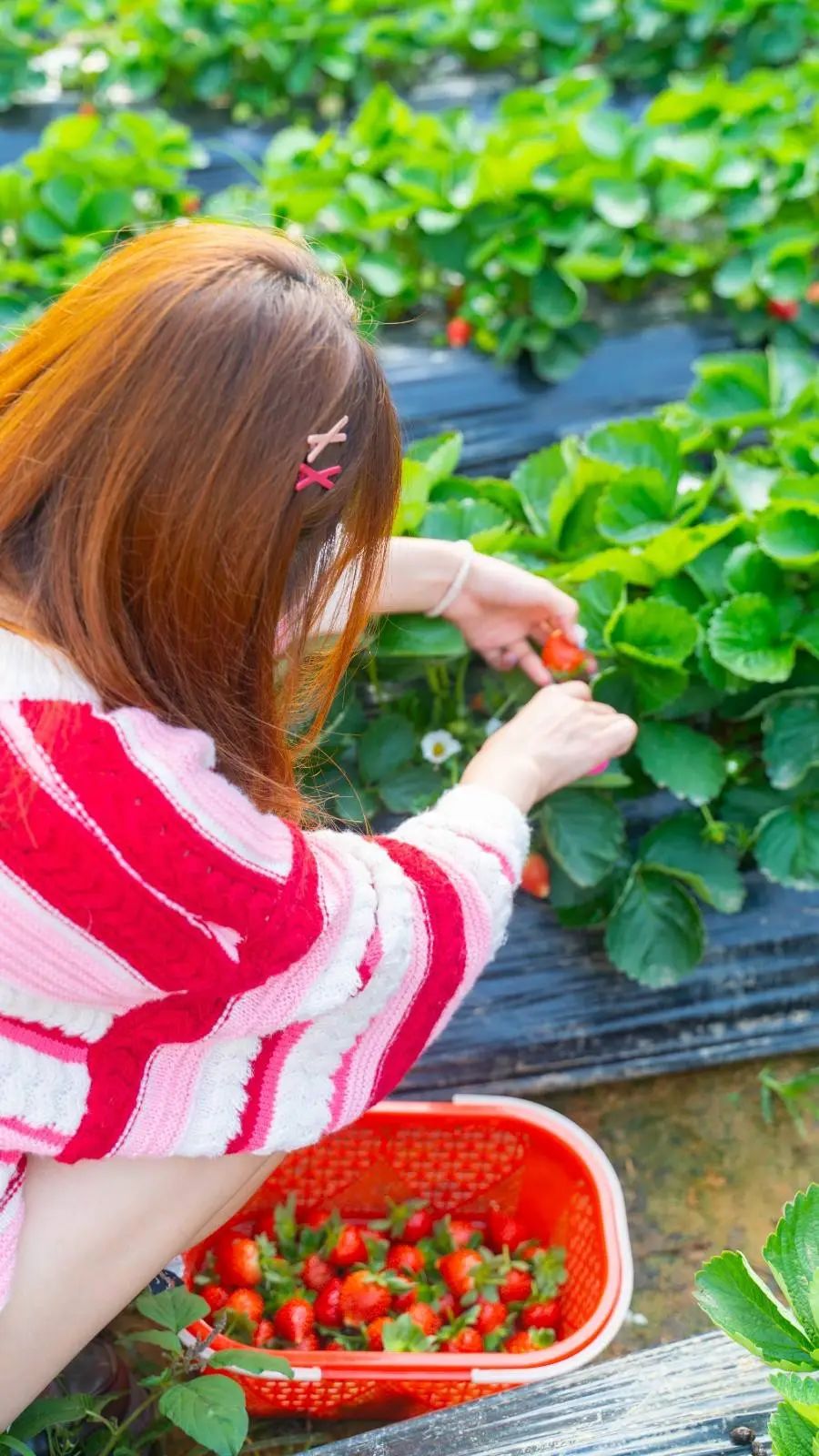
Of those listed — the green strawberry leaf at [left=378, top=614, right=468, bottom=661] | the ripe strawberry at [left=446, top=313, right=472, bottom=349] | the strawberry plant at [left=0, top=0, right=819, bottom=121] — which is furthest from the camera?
the strawberry plant at [left=0, top=0, right=819, bottom=121]

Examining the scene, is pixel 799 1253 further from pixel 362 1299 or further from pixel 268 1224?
pixel 268 1224

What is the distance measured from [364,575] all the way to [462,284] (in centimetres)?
169

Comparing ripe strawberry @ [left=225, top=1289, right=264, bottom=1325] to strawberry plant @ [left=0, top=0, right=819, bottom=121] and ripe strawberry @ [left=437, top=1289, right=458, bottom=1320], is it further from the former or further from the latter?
strawberry plant @ [left=0, top=0, right=819, bottom=121]

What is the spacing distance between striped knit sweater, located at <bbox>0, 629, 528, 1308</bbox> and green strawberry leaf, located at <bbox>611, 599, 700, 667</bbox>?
0.34 m

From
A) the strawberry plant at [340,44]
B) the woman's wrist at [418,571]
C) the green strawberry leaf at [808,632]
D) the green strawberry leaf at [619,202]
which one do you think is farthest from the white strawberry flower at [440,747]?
the strawberry plant at [340,44]

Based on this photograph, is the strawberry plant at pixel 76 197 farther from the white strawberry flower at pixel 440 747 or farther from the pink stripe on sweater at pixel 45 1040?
the pink stripe on sweater at pixel 45 1040

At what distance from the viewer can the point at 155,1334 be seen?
1.28 m

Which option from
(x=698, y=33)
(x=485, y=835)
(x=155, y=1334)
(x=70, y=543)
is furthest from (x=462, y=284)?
(x=155, y=1334)

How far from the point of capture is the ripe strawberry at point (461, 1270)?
5.24ft

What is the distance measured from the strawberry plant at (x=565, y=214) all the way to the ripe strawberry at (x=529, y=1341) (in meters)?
1.62

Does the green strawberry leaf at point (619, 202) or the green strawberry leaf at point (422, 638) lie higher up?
the green strawberry leaf at point (619, 202)

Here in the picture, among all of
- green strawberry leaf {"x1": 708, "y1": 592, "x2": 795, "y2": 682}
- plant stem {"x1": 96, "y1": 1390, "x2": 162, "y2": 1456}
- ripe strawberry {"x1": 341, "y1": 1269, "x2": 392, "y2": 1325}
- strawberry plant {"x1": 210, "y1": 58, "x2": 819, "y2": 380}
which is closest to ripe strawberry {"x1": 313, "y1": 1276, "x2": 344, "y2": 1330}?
ripe strawberry {"x1": 341, "y1": 1269, "x2": 392, "y2": 1325}

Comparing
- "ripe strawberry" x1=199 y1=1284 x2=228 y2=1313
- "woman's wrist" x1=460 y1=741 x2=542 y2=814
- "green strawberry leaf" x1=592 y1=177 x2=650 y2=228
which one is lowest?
→ "ripe strawberry" x1=199 y1=1284 x2=228 y2=1313

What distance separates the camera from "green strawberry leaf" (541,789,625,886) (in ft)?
5.61
